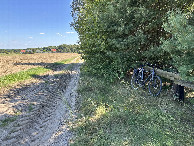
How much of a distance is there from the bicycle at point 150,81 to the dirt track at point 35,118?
4.59 meters

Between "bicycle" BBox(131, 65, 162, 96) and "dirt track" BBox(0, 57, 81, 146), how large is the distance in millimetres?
4593

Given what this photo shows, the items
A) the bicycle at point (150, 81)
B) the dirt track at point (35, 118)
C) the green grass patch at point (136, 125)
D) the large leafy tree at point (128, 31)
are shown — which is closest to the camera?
the green grass patch at point (136, 125)

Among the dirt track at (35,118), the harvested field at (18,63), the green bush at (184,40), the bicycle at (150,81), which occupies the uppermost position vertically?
the green bush at (184,40)

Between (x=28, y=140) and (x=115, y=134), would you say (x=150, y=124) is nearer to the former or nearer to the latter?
(x=115, y=134)

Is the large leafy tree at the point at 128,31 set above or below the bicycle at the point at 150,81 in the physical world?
above

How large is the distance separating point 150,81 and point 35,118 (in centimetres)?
683

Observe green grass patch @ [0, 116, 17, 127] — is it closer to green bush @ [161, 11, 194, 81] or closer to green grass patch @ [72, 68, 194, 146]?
green grass patch @ [72, 68, 194, 146]

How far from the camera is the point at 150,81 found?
27.8 feet

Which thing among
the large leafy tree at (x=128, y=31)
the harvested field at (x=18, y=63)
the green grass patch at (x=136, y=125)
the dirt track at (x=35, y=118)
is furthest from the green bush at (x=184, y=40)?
the harvested field at (x=18, y=63)

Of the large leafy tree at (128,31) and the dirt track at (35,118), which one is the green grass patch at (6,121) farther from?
the large leafy tree at (128,31)

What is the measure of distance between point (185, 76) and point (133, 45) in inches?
195

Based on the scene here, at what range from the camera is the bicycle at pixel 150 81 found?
8.19 metres

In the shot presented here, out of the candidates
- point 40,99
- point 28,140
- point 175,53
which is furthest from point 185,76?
point 40,99

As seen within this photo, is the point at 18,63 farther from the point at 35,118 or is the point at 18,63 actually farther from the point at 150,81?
the point at 150,81
